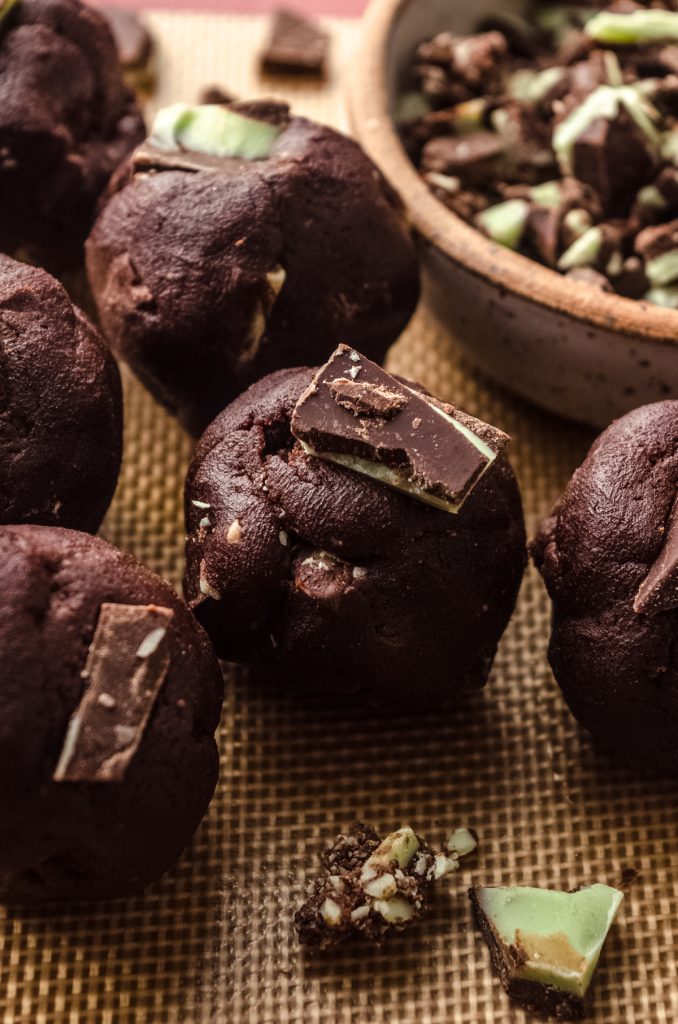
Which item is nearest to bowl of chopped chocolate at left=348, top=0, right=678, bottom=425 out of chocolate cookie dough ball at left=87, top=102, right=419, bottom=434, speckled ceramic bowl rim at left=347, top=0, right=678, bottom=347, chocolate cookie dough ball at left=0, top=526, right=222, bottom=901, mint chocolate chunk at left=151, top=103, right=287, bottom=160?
speckled ceramic bowl rim at left=347, top=0, right=678, bottom=347

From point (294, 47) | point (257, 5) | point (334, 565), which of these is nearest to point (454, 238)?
point (334, 565)

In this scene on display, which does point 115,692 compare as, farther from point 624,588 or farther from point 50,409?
point 624,588

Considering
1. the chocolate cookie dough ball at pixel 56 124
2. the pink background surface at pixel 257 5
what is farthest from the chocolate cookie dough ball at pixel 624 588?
the pink background surface at pixel 257 5

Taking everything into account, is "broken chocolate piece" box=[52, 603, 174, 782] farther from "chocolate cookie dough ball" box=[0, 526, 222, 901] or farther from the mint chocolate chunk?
the mint chocolate chunk

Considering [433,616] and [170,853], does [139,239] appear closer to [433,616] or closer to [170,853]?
[433,616]

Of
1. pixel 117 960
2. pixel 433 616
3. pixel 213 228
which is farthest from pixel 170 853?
pixel 213 228

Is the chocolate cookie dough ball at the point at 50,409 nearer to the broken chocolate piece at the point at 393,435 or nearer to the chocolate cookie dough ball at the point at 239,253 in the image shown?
the chocolate cookie dough ball at the point at 239,253
